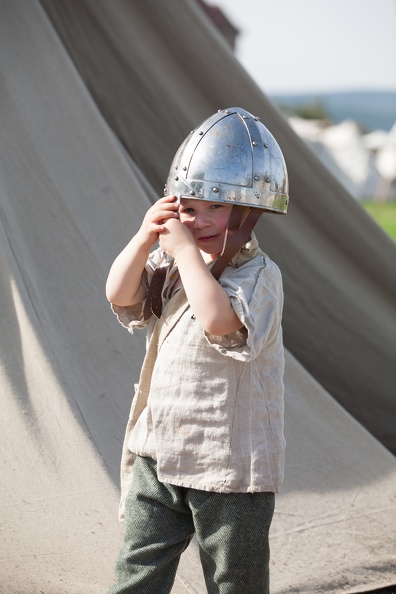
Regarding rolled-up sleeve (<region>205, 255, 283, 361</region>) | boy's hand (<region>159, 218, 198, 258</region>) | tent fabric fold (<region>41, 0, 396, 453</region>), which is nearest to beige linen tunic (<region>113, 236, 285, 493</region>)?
rolled-up sleeve (<region>205, 255, 283, 361</region>)

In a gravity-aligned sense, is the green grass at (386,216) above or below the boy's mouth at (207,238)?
below

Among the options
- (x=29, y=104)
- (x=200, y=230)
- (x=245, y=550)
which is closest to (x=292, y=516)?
(x=245, y=550)

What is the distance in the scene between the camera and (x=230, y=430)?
70.9 inches

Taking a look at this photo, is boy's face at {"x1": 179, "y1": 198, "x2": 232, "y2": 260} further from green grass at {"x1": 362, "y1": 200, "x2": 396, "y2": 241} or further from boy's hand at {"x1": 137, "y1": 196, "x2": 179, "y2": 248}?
green grass at {"x1": 362, "y1": 200, "x2": 396, "y2": 241}

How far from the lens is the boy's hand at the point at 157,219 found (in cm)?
184

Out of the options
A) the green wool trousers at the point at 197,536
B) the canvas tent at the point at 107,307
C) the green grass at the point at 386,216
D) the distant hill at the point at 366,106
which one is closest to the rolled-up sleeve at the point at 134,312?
the green wool trousers at the point at 197,536

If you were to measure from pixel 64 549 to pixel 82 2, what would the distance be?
1776mm

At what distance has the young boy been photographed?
5.87 feet

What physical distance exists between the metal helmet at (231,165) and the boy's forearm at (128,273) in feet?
0.46

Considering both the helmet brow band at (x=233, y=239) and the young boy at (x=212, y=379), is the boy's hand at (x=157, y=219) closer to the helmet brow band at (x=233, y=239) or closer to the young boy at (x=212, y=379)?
the young boy at (x=212, y=379)

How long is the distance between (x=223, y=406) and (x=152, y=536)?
0.99 ft

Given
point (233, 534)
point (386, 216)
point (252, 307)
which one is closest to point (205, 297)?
point (252, 307)

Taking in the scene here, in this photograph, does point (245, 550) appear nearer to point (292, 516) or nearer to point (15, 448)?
point (15, 448)

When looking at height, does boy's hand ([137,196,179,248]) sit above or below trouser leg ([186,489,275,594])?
above
